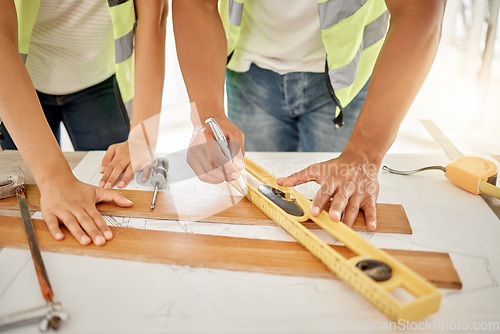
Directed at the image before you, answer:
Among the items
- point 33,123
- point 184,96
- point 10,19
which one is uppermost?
point 10,19

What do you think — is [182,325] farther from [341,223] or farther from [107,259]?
[341,223]

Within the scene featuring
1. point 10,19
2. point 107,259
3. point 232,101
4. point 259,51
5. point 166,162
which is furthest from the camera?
point 232,101

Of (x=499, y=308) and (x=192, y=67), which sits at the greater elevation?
(x=192, y=67)

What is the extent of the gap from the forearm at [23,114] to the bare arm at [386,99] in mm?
619

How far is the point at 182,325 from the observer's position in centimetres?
68

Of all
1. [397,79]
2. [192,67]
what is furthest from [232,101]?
[397,79]

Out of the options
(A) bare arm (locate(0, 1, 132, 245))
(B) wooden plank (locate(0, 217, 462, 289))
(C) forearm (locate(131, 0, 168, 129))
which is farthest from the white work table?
(C) forearm (locate(131, 0, 168, 129))

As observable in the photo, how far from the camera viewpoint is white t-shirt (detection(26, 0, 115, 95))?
1.28m

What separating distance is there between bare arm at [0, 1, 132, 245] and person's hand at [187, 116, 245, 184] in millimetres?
250

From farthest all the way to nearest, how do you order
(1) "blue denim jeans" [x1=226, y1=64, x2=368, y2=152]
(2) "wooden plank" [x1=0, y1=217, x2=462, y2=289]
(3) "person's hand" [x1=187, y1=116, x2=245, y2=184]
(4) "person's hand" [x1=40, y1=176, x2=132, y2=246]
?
(1) "blue denim jeans" [x1=226, y1=64, x2=368, y2=152] → (3) "person's hand" [x1=187, y1=116, x2=245, y2=184] → (4) "person's hand" [x1=40, y1=176, x2=132, y2=246] → (2) "wooden plank" [x1=0, y1=217, x2=462, y2=289]

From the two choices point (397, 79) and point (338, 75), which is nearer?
point (397, 79)

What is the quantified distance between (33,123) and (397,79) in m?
0.97

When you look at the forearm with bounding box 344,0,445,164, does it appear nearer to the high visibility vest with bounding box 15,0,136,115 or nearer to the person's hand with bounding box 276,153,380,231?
the person's hand with bounding box 276,153,380,231

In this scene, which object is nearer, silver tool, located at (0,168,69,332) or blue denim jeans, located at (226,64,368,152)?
silver tool, located at (0,168,69,332)
